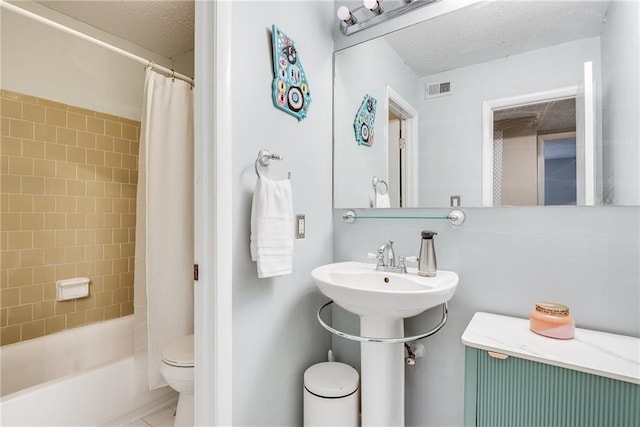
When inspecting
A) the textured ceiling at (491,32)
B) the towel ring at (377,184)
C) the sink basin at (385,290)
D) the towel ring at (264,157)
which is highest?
the textured ceiling at (491,32)

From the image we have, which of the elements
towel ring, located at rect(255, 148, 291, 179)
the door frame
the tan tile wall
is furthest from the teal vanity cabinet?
the tan tile wall

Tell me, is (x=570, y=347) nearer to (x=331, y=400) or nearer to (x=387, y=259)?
(x=387, y=259)

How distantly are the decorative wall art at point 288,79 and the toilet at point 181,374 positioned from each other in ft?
4.29

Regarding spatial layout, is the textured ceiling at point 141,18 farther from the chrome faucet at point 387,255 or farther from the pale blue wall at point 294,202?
the chrome faucet at point 387,255

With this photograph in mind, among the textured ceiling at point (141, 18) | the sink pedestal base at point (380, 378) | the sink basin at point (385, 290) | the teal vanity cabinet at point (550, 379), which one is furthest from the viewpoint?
the textured ceiling at point (141, 18)

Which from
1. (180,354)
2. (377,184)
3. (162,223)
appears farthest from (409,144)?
(180,354)

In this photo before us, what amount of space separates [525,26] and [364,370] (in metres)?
1.59

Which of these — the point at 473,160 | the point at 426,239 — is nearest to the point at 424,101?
the point at 473,160

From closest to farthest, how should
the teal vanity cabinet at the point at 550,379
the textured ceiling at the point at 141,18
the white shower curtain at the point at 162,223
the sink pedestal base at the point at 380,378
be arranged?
the teal vanity cabinet at the point at 550,379, the sink pedestal base at the point at 380,378, the white shower curtain at the point at 162,223, the textured ceiling at the point at 141,18

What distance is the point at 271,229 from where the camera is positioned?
1160 millimetres

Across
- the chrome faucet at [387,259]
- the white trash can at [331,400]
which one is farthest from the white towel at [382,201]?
the white trash can at [331,400]

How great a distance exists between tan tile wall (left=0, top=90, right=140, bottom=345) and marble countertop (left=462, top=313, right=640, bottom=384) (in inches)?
91.2

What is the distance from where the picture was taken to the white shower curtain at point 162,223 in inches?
67.8

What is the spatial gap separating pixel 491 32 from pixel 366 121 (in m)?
0.66
